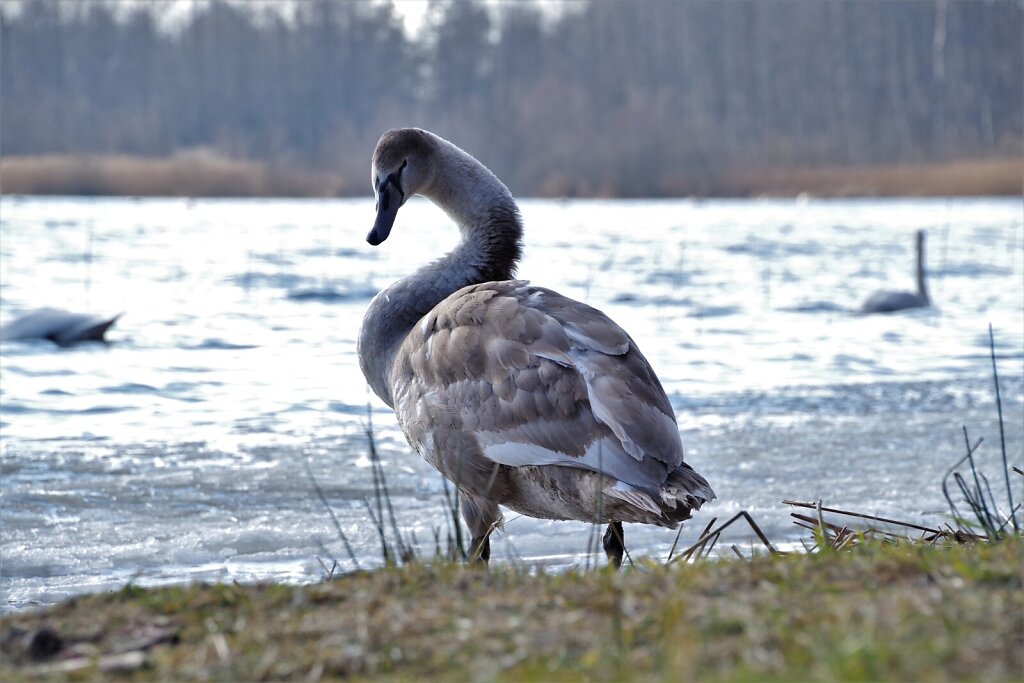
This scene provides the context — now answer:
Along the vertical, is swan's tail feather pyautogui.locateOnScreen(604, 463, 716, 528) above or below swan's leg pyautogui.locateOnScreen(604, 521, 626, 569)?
above

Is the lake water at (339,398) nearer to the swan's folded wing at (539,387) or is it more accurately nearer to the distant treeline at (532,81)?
the swan's folded wing at (539,387)

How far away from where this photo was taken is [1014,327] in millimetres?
13523

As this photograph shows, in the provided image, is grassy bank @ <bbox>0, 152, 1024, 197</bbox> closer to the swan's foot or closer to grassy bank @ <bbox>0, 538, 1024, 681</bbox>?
the swan's foot

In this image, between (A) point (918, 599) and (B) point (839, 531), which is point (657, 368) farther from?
(A) point (918, 599)

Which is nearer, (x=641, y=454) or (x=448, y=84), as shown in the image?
(x=641, y=454)

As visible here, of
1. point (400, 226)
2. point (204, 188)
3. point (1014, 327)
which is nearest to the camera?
point (1014, 327)

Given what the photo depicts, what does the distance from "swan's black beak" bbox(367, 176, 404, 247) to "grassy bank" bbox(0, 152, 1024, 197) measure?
3251 cm

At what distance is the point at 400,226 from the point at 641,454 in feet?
96.5

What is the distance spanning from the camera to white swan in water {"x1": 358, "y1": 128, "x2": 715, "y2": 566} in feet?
12.6

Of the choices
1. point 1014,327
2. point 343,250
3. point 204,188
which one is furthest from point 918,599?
point 204,188

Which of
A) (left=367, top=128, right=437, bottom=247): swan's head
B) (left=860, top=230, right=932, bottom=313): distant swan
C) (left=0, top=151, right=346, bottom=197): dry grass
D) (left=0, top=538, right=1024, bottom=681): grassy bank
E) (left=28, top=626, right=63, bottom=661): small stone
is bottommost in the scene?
(left=0, top=151, right=346, bottom=197): dry grass

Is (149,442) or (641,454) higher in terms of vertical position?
(641,454)

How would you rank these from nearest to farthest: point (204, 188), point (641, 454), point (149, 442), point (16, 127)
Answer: point (641, 454) < point (149, 442) < point (204, 188) < point (16, 127)

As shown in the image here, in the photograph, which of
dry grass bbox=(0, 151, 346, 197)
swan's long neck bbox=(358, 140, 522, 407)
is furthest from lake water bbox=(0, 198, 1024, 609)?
dry grass bbox=(0, 151, 346, 197)
